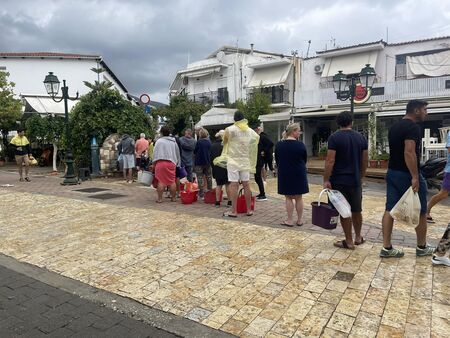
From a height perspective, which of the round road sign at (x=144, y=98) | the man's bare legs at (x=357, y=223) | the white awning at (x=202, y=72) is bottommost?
the man's bare legs at (x=357, y=223)

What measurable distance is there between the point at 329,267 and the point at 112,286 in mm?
2251

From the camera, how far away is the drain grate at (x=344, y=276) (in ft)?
12.3

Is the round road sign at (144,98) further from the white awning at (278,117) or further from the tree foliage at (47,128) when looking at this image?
the white awning at (278,117)

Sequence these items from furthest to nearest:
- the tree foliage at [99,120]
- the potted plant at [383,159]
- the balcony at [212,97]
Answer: the balcony at [212,97] → the potted plant at [383,159] → the tree foliage at [99,120]

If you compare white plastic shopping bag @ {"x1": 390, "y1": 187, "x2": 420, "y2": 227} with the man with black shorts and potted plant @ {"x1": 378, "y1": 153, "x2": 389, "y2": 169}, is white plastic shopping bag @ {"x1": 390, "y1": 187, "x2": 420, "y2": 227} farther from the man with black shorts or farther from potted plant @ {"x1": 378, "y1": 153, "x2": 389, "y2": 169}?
potted plant @ {"x1": 378, "y1": 153, "x2": 389, "y2": 169}

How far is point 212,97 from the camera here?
35.1 m

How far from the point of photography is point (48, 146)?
20438mm

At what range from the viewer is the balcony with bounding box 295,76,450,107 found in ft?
60.0

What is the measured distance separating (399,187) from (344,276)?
1.18 meters

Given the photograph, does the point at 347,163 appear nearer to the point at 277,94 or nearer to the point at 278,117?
the point at 278,117

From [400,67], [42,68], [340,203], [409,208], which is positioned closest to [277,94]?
[400,67]

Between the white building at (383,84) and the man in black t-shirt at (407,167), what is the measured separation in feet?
42.5

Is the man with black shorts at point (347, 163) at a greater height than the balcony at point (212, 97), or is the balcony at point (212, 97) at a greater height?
the balcony at point (212, 97)

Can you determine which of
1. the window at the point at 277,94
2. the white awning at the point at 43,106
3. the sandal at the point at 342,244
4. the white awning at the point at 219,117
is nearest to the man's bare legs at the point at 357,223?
the sandal at the point at 342,244
